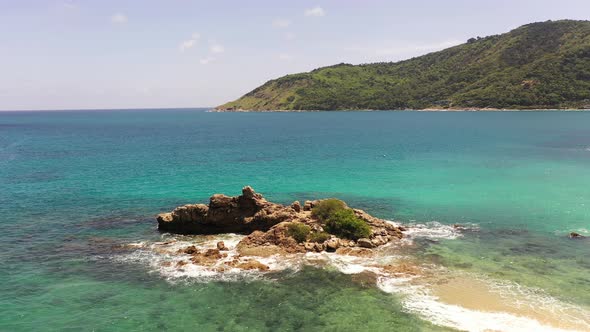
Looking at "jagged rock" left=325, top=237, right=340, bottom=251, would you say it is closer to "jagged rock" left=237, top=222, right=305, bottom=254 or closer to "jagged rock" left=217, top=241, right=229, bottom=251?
"jagged rock" left=237, top=222, right=305, bottom=254

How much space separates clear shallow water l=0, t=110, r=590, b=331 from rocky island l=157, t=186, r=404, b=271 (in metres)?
4.32

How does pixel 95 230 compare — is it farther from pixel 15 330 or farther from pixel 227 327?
pixel 227 327

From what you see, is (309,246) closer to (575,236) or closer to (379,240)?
(379,240)

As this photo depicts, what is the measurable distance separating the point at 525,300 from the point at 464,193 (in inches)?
1538

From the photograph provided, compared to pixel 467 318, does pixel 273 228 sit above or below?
above

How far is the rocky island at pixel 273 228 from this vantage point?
42.1 meters

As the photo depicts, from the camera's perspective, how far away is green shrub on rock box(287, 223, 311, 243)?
4372 cm

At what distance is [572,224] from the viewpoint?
5103cm

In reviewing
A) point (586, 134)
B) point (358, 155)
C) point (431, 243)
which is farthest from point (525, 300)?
point (586, 134)

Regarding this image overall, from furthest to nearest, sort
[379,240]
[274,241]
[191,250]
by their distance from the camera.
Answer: [379,240], [274,241], [191,250]

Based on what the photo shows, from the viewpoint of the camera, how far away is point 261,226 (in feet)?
160

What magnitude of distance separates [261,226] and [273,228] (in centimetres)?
375

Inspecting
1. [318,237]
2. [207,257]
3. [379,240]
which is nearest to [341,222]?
[318,237]

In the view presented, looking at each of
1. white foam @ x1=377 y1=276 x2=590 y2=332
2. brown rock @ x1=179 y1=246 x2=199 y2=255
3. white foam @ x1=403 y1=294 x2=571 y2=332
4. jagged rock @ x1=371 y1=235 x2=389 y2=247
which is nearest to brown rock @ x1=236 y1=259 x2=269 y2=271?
brown rock @ x1=179 y1=246 x2=199 y2=255
